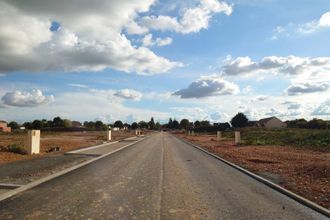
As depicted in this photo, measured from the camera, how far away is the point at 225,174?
15062 millimetres

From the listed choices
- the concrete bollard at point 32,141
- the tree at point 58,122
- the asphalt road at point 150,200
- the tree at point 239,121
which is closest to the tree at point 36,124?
the tree at point 58,122

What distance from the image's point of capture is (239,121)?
13375cm

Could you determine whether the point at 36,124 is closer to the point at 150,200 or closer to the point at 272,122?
the point at 272,122

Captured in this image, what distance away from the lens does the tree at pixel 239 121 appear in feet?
439

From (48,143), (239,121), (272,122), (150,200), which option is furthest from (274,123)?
(150,200)

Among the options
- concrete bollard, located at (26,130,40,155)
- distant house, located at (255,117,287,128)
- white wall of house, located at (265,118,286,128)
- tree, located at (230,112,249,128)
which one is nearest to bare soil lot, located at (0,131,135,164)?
concrete bollard, located at (26,130,40,155)

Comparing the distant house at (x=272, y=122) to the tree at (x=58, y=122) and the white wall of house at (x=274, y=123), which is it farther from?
the tree at (x=58, y=122)

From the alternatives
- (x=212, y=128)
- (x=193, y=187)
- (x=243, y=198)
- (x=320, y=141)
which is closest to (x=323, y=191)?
(x=243, y=198)

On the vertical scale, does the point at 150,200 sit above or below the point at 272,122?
below

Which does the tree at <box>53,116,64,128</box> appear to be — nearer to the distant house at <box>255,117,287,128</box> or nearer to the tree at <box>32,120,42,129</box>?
the tree at <box>32,120,42,129</box>

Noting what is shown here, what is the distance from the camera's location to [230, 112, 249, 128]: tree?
5266 inches

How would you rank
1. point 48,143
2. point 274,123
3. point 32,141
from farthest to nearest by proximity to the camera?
point 274,123 → point 48,143 → point 32,141

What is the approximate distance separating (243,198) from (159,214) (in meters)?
2.92

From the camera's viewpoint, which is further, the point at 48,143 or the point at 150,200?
the point at 48,143
